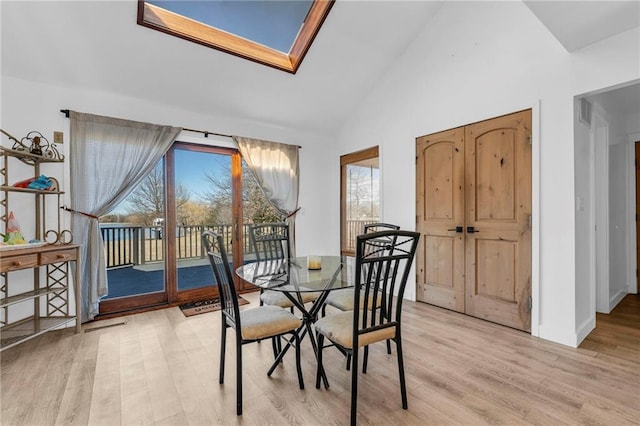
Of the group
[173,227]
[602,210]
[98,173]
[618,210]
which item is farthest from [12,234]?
[618,210]

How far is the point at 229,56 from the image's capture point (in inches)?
126

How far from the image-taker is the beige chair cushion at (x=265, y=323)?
1.79 m

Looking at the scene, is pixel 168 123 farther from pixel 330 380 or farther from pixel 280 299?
pixel 330 380

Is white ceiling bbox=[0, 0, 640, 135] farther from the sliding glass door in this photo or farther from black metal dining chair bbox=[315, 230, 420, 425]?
black metal dining chair bbox=[315, 230, 420, 425]

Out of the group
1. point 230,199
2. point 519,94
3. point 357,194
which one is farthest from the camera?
point 357,194

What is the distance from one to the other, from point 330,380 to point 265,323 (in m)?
0.64

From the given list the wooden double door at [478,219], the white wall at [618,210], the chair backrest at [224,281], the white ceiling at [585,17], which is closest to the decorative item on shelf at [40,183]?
the chair backrest at [224,281]

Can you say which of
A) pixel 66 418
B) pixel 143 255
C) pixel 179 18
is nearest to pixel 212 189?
pixel 143 255

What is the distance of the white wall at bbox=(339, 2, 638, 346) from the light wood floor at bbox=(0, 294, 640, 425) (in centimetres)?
56

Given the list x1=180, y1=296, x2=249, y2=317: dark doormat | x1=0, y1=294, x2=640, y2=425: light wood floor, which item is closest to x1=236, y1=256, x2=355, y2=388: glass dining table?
x1=0, y1=294, x2=640, y2=425: light wood floor

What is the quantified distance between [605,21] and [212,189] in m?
4.13

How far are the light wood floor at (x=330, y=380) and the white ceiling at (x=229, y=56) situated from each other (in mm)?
2485

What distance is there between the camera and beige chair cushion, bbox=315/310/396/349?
5.50 ft

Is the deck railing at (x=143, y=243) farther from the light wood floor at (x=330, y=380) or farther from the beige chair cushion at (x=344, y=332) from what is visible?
the beige chair cushion at (x=344, y=332)
